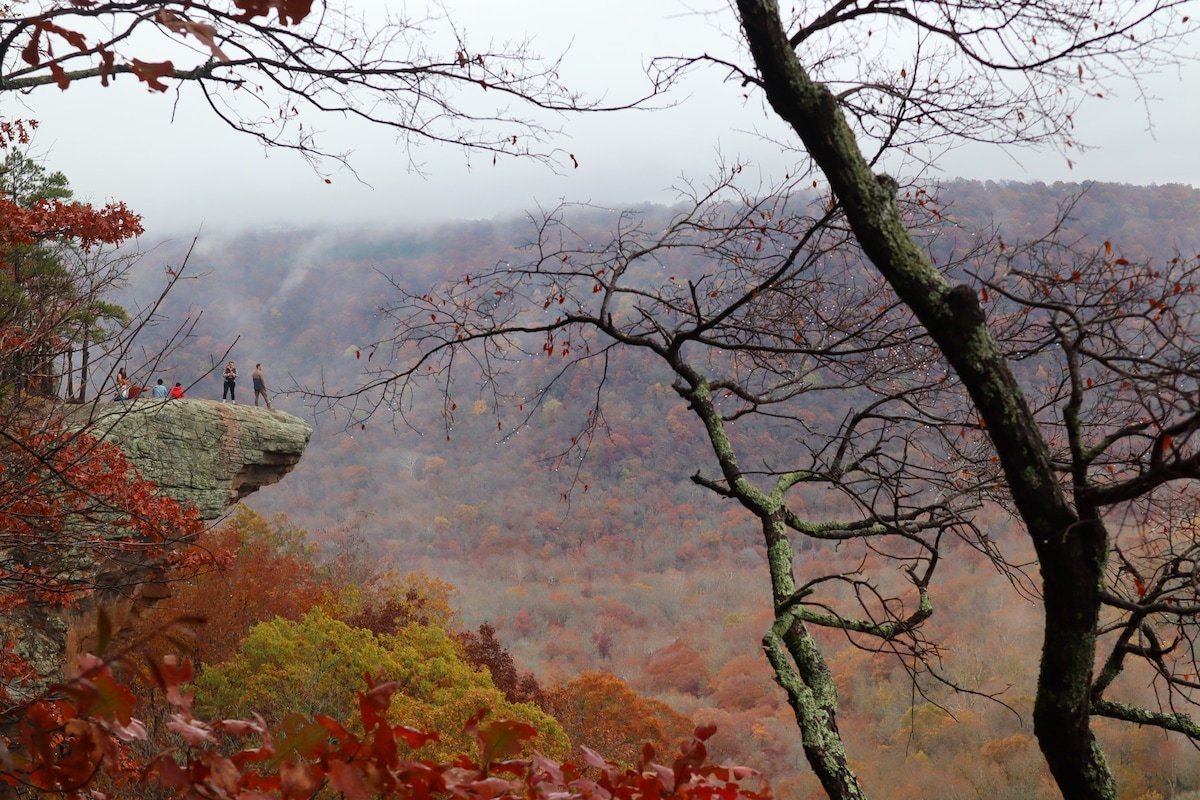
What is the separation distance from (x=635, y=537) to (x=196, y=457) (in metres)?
32.9

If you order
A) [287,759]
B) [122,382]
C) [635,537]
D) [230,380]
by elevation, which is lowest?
[635,537]

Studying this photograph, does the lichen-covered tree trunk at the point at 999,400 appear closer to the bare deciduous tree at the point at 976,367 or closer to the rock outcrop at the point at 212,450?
the bare deciduous tree at the point at 976,367

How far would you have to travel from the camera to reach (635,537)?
44250 mm

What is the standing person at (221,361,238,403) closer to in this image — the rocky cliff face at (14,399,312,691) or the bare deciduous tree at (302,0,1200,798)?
the rocky cliff face at (14,399,312,691)

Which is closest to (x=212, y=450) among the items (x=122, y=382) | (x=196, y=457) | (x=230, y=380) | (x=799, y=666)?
(x=196, y=457)

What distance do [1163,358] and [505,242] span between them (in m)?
67.4

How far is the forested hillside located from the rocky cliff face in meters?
→ 4.49

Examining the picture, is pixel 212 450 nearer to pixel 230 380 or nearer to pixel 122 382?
pixel 230 380

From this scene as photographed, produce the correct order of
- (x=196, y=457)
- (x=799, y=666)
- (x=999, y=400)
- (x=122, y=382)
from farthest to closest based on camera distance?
1. (x=196, y=457)
2. (x=799, y=666)
3. (x=122, y=382)
4. (x=999, y=400)

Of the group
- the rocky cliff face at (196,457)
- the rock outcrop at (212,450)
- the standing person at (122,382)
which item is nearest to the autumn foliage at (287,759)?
the standing person at (122,382)

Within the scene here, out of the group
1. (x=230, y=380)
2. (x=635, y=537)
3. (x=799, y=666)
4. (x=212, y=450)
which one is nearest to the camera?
(x=799, y=666)

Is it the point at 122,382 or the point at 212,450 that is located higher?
the point at 122,382

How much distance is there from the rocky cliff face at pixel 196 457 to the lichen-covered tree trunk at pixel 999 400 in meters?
10.7

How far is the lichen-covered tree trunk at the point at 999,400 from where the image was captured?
221 cm
